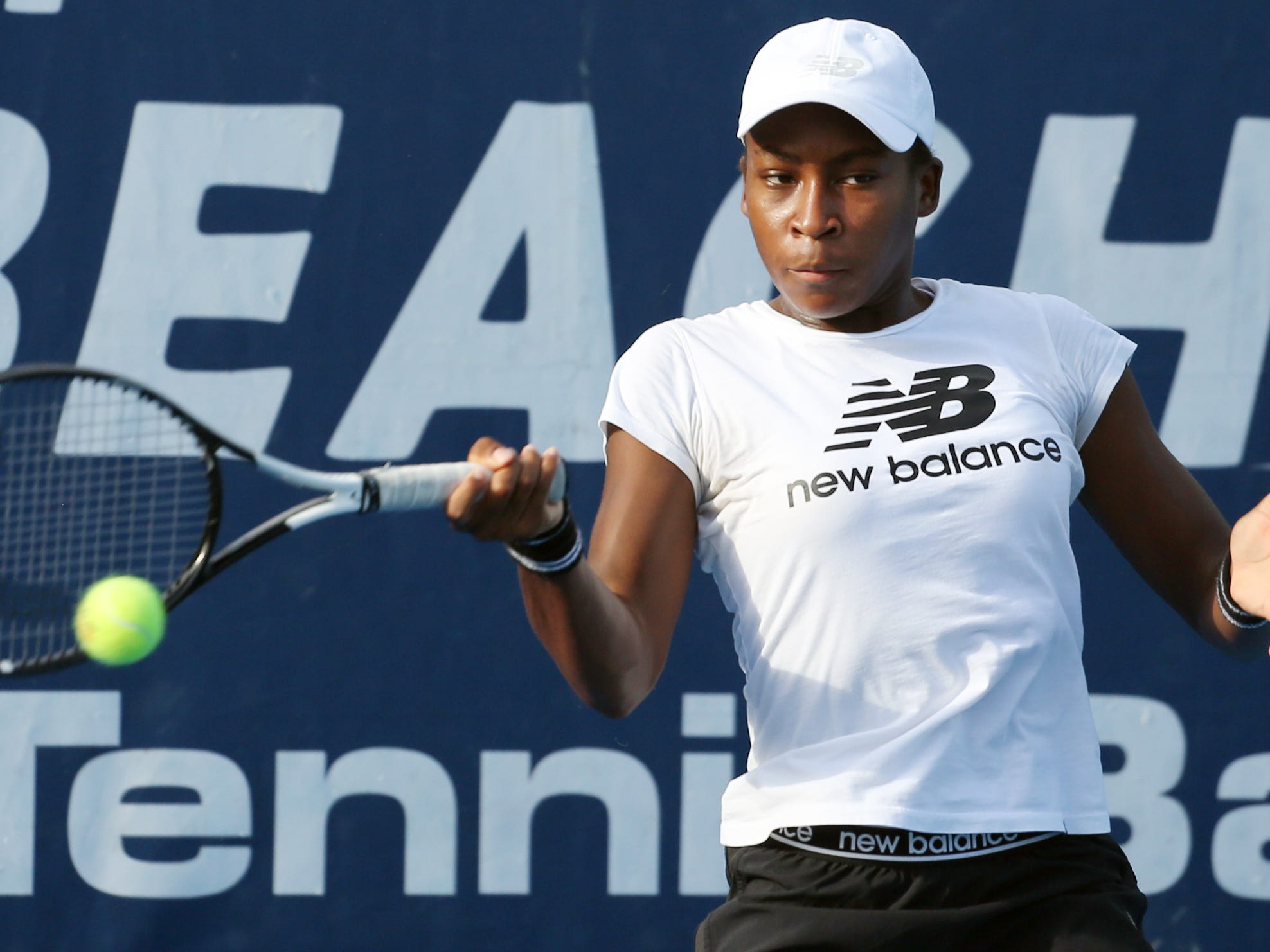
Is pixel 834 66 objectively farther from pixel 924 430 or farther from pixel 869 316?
pixel 924 430

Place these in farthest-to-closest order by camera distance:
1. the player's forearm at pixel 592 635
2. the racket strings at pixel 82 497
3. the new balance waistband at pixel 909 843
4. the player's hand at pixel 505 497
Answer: the racket strings at pixel 82 497 < the new balance waistband at pixel 909 843 < the player's forearm at pixel 592 635 < the player's hand at pixel 505 497

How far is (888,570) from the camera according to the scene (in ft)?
4.70

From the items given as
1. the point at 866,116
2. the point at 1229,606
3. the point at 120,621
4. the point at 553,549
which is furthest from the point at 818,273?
the point at 120,621

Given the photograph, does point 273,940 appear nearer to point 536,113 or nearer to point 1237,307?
point 536,113

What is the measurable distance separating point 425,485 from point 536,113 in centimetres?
157

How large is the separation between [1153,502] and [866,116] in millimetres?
545

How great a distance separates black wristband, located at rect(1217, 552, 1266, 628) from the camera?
5.04 ft

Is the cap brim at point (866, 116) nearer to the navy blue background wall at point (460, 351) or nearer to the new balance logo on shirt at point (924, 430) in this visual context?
the new balance logo on shirt at point (924, 430)

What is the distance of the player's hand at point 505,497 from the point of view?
1224 millimetres

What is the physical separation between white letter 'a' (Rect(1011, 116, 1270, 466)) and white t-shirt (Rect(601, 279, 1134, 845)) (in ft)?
4.05

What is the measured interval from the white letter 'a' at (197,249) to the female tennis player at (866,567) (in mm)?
1314

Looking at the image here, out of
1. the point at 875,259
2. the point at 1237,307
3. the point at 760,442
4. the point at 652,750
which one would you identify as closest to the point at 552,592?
the point at 760,442

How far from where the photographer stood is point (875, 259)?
1.53 metres

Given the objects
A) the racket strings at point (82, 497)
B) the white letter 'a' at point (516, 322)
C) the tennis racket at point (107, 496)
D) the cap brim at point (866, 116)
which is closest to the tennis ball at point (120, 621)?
the tennis racket at point (107, 496)
